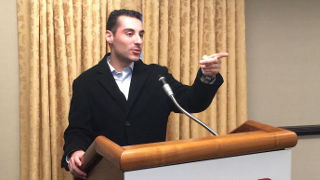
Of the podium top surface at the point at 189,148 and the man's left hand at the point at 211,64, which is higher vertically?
the man's left hand at the point at 211,64

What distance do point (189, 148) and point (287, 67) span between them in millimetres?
2219

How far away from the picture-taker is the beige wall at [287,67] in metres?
2.82

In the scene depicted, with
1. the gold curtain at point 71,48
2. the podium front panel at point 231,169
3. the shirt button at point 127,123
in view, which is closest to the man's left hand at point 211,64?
the podium front panel at point 231,169

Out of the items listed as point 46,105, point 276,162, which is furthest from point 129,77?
point 276,162

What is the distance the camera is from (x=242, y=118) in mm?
2703

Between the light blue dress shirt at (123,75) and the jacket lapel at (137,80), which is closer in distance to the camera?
the jacket lapel at (137,80)

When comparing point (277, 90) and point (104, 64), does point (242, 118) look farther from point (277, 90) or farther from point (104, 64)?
point (104, 64)

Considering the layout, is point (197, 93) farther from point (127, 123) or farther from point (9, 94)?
point (9, 94)

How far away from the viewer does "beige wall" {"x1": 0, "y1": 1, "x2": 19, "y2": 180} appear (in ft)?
7.46

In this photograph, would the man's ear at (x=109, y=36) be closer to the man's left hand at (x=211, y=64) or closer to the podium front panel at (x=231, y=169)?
the man's left hand at (x=211, y=64)

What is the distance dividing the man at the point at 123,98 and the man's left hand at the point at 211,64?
25 cm

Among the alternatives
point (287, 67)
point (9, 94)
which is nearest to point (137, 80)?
point (9, 94)

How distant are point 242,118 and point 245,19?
74cm

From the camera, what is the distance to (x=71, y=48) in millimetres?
2307
